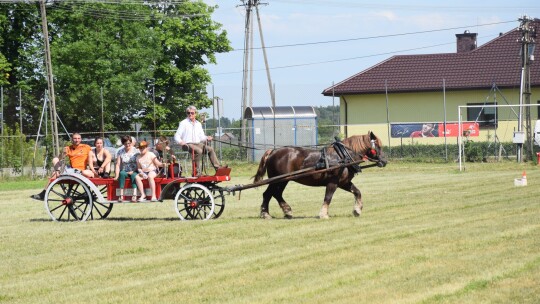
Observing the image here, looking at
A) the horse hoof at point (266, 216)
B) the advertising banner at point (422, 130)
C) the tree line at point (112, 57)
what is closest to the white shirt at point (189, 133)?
the horse hoof at point (266, 216)

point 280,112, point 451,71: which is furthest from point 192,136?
point 451,71

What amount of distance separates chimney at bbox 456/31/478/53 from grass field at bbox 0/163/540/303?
41.7 metres

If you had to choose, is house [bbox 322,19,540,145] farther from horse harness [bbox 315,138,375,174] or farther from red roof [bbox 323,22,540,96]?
horse harness [bbox 315,138,375,174]

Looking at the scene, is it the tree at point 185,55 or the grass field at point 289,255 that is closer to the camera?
the grass field at point 289,255

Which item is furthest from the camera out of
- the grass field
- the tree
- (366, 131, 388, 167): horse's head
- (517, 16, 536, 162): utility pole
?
the tree

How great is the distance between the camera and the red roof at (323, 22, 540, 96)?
5572 cm

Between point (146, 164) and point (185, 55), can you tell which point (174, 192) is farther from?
point (185, 55)

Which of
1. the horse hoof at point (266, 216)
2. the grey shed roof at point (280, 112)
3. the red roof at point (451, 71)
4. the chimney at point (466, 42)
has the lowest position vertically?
the horse hoof at point (266, 216)

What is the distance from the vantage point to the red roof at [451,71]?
183 ft

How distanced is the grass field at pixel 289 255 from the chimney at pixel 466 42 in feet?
137

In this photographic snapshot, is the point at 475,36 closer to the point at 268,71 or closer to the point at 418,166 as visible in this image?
the point at 268,71

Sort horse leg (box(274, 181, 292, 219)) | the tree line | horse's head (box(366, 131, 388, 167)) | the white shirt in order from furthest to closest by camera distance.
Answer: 1. the tree line
2. horse's head (box(366, 131, 388, 167))
3. the white shirt
4. horse leg (box(274, 181, 292, 219))

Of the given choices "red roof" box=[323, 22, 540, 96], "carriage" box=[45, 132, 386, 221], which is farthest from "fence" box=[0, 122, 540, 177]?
"carriage" box=[45, 132, 386, 221]

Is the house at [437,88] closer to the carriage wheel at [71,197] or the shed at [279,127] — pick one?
the shed at [279,127]
